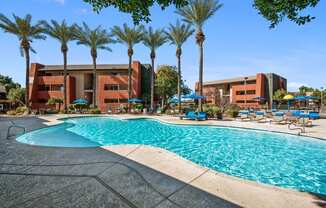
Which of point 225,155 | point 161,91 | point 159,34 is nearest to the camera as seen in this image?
point 225,155

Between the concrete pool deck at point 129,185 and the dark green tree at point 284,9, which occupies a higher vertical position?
the dark green tree at point 284,9

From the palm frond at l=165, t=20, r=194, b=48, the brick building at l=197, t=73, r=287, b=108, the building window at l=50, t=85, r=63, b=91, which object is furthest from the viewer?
the brick building at l=197, t=73, r=287, b=108

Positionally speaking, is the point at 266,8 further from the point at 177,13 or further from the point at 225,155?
the point at 177,13

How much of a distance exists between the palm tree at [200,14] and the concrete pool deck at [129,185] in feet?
61.6

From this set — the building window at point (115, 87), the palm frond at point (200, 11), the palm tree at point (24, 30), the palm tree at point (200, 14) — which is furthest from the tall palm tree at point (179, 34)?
the palm tree at point (24, 30)

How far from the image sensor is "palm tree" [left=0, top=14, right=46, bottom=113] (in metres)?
26.9

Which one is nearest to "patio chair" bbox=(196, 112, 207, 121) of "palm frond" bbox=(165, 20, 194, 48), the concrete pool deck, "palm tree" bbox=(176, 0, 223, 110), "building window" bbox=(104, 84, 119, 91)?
"palm tree" bbox=(176, 0, 223, 110)

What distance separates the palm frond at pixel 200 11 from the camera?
22844 mm

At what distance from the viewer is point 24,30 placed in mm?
27922

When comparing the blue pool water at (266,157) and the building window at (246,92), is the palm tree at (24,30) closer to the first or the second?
the blue pool water at (266,157)

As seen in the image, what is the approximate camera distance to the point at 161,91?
117 ft

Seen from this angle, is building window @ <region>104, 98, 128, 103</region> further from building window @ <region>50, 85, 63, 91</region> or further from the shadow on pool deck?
the shadow on pool deck

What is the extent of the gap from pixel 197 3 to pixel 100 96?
81.3 feet

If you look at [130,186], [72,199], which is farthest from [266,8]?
[72,199]
